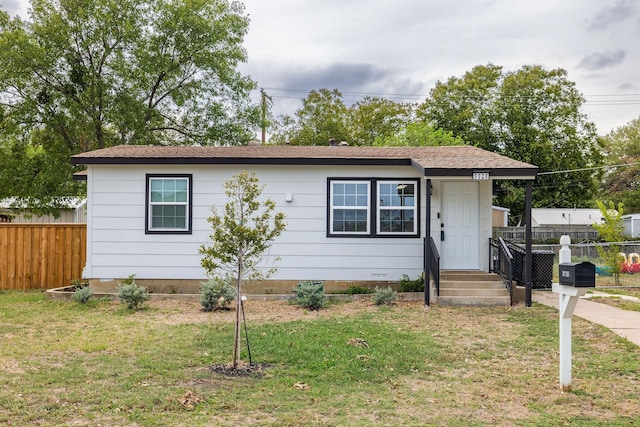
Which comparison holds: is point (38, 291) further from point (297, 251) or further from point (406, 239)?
point (406, 239)

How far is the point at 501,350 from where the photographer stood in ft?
23.5

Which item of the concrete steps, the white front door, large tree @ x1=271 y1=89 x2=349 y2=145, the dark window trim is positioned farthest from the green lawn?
large tree @ x1=271 y1=89 x2=349 y2=145

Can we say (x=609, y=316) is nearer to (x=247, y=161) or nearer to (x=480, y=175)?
(x=480, y=175)

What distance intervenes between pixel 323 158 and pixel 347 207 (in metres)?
1.17

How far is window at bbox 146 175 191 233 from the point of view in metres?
12.2

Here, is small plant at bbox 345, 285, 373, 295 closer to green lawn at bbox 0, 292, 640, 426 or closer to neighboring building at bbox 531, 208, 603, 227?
green lawn at bbox 0, 292, 640, 426

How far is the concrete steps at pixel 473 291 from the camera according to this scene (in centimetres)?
1058

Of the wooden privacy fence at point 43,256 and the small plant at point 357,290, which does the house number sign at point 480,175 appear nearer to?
the small plant at point 357,290

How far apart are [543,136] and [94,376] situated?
35917 millimetres

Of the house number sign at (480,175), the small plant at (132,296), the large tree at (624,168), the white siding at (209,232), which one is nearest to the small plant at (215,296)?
the small plant at (132,296)

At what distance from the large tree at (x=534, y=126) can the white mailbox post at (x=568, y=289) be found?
32.4 m

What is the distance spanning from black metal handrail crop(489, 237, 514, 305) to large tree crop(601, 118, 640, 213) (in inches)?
1209

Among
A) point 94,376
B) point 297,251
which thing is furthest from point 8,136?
point 94,376

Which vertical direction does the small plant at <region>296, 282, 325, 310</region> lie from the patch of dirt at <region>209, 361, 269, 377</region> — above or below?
above
